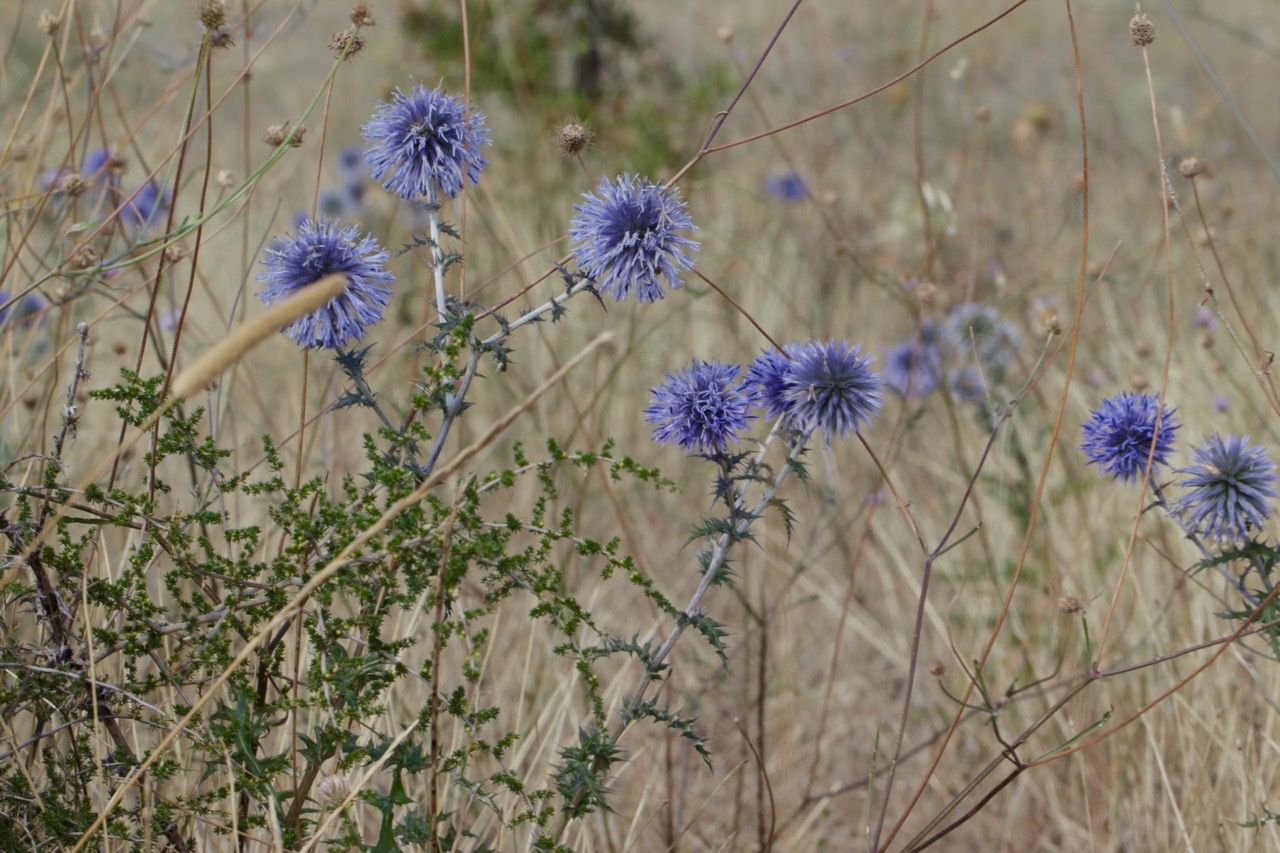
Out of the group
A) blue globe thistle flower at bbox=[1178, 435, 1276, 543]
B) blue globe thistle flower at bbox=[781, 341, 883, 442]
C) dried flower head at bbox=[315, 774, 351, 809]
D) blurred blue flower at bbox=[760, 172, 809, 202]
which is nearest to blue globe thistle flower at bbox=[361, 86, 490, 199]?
blue globe thistle flower at bbox=[781, 341, 883, 442]

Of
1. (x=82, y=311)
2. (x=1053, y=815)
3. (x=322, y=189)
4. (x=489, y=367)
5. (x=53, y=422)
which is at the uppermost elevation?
(x=322, y=189)

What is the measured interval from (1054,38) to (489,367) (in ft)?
21.7

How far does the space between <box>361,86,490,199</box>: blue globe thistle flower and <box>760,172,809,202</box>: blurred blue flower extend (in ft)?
11.6

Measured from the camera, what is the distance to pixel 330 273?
1414mm

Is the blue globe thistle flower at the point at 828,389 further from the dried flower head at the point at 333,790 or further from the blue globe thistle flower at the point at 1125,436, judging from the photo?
the dried flower head at the point at 333,790

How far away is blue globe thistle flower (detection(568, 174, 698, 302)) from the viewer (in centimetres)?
143

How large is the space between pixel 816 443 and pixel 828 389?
233 centimetres

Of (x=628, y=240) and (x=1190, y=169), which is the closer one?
(x=628, y=240)

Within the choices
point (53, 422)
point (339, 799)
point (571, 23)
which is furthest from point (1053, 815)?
point (571, 23)

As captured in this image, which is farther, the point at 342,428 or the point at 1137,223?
Result: the point at 1137,223

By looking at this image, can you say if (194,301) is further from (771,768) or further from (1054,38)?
(1054,38)

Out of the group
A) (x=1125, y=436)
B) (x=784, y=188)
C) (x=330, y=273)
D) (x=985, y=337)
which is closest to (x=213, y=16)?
(x=330, y=273)

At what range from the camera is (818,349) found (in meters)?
1.56

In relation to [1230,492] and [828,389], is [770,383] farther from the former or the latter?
[1230,492]
